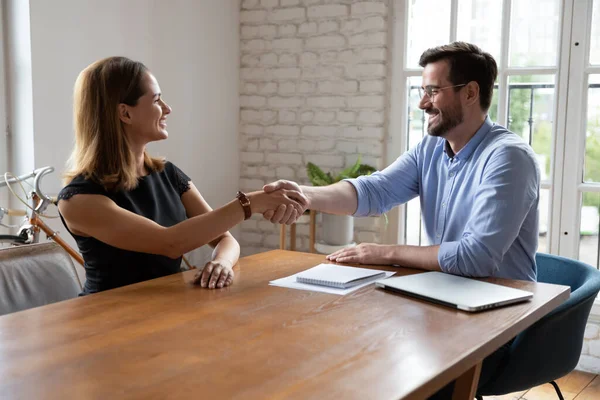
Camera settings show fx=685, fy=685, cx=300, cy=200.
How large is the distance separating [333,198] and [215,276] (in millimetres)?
764

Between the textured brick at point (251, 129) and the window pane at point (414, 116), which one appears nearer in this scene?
the window pane at point (414, 116)

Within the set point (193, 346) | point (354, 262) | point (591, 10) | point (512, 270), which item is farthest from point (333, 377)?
point (591, 10)

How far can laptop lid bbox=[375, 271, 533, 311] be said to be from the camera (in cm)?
163

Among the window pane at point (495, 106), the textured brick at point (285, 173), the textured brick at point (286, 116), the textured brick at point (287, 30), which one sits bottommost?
the textured brick at point (285, 173)

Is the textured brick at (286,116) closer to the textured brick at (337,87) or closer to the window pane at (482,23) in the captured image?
the textured brick at (337,87)

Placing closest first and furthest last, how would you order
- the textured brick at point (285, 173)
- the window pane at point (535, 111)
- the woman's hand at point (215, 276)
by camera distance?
the woman's hand at point (215, 276)
the window pane at point (535, 111)
the textured brick at point (285, 173)

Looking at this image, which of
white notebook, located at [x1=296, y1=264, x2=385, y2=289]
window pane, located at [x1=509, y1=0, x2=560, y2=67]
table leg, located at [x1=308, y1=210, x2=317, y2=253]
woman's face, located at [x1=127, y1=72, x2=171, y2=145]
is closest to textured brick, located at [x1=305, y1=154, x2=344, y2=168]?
table leg, located at [x1=308, y1=210, x2=317, y2=253]

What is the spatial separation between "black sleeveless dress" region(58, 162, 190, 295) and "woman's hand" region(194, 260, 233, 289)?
224mm

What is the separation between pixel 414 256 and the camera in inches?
81.5

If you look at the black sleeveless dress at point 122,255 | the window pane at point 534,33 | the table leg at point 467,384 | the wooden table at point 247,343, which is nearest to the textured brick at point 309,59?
the window pane at point 534,33

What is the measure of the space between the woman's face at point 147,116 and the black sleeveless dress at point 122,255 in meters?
0.14

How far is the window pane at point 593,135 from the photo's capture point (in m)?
3.38

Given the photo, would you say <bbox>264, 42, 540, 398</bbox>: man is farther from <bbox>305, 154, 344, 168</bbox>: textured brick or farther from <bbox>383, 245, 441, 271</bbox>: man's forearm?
<bbox>305, 154, 344, 168</bbox>: textured brick

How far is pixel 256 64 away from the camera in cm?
437
